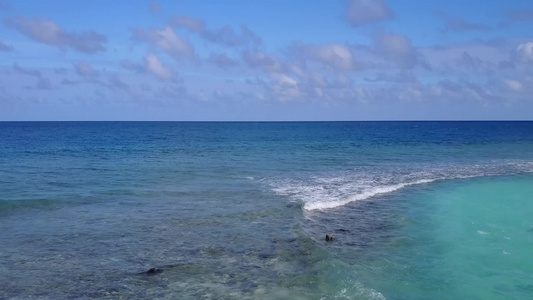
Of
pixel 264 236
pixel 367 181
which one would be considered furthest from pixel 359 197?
pixel 264 236

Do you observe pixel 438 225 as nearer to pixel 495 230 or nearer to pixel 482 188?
pixel 495 230

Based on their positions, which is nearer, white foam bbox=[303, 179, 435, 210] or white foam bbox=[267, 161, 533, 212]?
white foam bbox=[303, 179, 435, 210]

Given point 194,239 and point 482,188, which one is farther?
point 482,188

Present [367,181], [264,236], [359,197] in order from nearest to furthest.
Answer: [264,236], [359,197], [367,181]

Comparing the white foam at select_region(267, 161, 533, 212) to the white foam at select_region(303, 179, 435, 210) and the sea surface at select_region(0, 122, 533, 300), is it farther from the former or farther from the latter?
the sea surface at select_region(0, 122, 533, 300)

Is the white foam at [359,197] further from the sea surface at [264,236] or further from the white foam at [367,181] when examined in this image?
the sea surface at [264,236]

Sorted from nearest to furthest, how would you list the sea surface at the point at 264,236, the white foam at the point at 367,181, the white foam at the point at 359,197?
the sea surface at the point at 264,236 → the white foam at the point at 359,197 → the white foam at the point at 367,181

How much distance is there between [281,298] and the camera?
12.6m

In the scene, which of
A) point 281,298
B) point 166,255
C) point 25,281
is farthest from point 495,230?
point 25,281

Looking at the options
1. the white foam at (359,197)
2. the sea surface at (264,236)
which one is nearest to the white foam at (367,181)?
the white foam at (359,197)

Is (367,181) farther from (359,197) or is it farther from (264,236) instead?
(264,236)

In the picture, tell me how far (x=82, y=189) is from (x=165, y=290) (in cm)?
1718

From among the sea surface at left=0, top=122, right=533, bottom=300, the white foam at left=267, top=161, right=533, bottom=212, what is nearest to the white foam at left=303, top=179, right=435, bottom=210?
the white foam at left=267, top=161, right=533, bottom=212

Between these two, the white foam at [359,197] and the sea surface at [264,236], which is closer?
the sea surface at [264,236]
